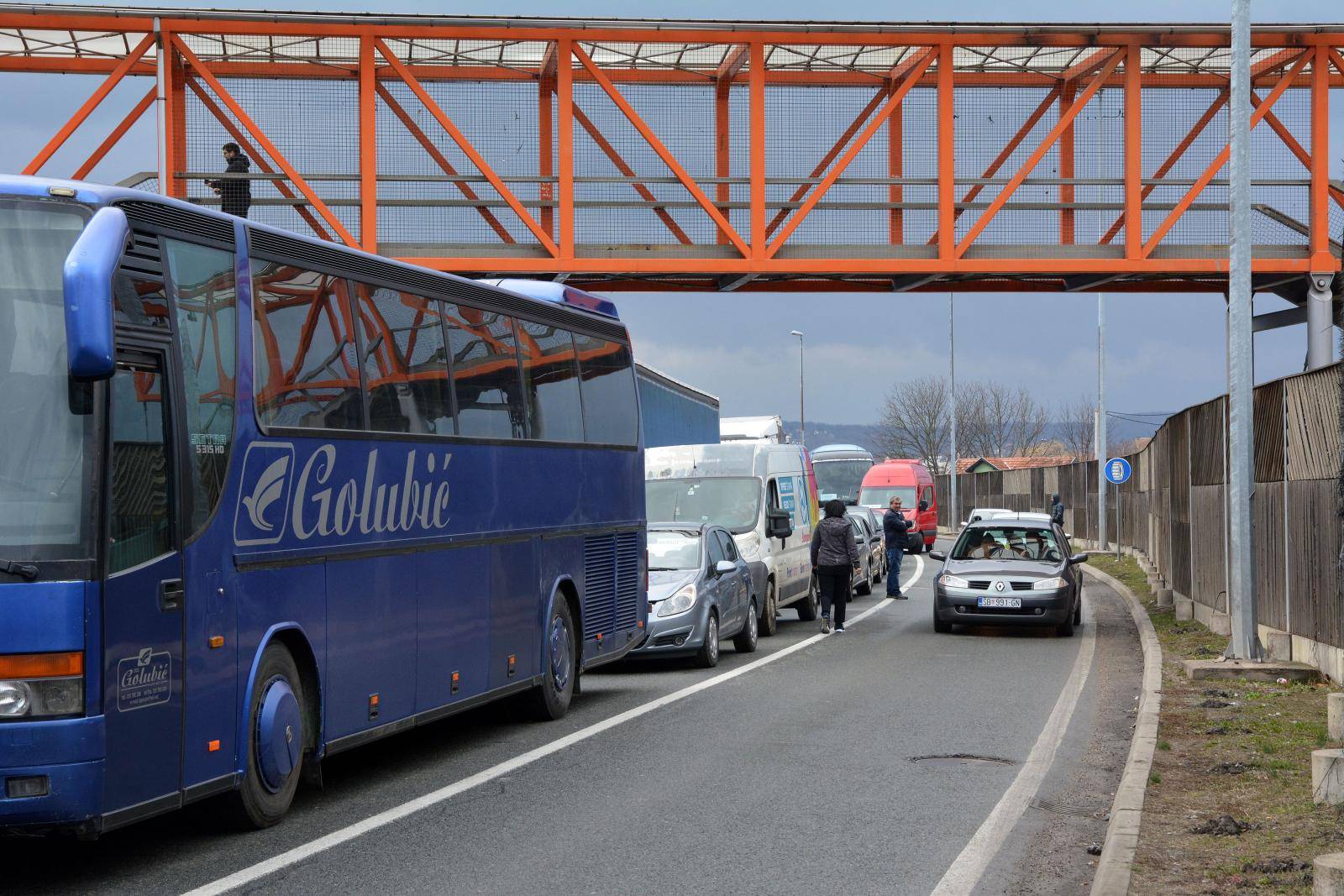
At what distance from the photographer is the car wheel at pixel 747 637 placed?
64.8 feet

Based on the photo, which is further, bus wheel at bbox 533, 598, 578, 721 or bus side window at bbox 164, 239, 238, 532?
bus wheel at bbox 533, 598, 578, 721

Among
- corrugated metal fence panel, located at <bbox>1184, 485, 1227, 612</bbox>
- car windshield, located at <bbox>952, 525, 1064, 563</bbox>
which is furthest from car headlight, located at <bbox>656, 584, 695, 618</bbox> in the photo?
corrugated metal fence panel, located at <bbox>1184, 485, 1227, 612</bbox>

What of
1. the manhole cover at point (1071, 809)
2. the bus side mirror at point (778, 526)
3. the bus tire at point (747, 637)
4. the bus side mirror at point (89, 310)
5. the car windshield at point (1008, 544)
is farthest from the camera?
the car windshield at point (1008, 544)

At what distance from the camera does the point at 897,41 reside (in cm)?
1955

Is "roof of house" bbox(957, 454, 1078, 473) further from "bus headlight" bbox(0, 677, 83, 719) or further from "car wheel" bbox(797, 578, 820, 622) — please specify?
"bus headlight" bbox(0, 677, 83, 719)

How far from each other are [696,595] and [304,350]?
342 inches

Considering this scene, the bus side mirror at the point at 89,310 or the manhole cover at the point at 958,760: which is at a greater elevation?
the bus side mirror at the point at 89,310

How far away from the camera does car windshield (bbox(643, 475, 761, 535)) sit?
75.4ft

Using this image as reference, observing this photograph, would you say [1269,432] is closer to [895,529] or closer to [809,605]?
[809,605]

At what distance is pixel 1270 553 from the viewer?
1667 centimetres

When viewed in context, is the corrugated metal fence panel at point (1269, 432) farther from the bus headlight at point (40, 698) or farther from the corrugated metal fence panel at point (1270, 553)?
the bus headlight at point (40, 698)

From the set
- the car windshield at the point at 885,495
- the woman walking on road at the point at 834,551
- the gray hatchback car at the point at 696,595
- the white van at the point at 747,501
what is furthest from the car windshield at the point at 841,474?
the gray hatchback car at the point at 696,595

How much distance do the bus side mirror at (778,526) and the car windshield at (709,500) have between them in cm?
18

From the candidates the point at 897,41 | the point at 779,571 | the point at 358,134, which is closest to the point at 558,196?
the point at 358,134
